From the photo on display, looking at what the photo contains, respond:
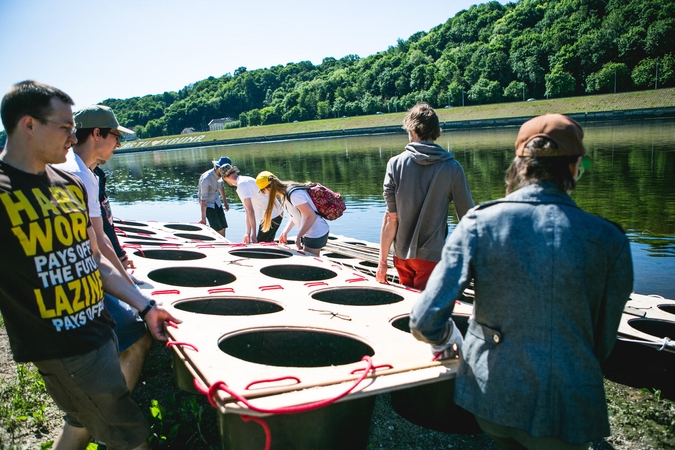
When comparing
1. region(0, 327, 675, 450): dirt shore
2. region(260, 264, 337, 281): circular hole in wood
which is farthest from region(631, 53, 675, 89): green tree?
region(260, 264, 337, 281): circular hole in wood

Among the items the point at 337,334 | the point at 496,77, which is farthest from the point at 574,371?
the point at 496,77

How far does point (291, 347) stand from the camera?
3.87m

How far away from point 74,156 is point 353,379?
2770mm

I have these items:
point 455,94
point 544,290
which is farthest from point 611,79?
point 544,290

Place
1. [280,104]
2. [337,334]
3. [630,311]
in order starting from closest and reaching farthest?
[337,334]
[630,311]
[280,104]

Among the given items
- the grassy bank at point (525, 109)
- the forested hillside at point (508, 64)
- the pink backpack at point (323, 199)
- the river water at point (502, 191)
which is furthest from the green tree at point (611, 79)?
the pink backpack at point (323, 199)

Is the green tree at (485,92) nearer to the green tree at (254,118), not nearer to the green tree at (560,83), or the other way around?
the green tree at (560,83)

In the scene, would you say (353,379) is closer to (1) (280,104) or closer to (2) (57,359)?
(2) (57,359)

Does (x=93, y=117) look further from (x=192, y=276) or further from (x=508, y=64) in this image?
(x=508, y=64)

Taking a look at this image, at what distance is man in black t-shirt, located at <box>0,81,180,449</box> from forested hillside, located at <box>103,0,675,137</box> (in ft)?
288

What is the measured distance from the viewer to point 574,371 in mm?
2041

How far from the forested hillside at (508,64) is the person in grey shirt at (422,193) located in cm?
8512

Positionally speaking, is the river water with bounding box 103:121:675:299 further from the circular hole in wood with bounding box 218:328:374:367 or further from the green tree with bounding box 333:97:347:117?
→ the green tree with bounding box 333:97:347:117

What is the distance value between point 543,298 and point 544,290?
3cm
